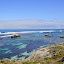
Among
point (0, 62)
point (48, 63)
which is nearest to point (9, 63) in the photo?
point (0, 62)

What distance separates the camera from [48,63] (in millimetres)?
16672

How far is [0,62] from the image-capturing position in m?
16.8

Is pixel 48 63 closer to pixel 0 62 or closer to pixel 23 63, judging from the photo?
pixel 23 63

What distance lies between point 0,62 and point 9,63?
2.04 metres

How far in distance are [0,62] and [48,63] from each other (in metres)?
8.07

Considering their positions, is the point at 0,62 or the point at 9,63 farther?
the point at 0,62

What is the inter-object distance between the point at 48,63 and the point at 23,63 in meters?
4.18

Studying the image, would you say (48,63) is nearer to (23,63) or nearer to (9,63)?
(23,63)

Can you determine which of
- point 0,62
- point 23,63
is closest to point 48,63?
point 23,63

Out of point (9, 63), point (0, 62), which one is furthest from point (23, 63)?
point (0, 62)

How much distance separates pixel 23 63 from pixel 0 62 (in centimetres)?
395

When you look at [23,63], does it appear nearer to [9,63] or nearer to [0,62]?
[9,63]

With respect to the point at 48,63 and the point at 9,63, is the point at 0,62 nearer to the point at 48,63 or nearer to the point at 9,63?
the point at 9,63
